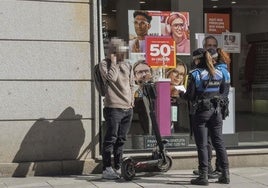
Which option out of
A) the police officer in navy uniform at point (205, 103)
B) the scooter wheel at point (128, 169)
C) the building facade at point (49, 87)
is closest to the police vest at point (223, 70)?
the police officer in navy uniform at point (205, 103)

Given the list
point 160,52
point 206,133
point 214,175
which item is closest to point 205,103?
point 206,133

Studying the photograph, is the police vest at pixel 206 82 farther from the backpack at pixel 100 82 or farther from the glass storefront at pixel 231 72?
the glass storefront at pixel 231 72

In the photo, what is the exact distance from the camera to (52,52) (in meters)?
8.34

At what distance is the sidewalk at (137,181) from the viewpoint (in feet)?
25.2

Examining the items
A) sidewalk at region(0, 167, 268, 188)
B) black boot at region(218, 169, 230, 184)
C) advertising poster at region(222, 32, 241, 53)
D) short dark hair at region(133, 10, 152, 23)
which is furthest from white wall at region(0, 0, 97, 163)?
advertising poster at region(222, 32, 241, 53)

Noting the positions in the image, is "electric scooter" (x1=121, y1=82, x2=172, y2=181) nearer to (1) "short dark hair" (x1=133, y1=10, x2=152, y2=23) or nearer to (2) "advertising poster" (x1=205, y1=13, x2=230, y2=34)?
(1) "short dark hair" (x1=133, y1=10, x2=152, y2=23)

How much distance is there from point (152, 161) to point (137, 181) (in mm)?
370

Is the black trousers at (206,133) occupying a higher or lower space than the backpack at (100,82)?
lower

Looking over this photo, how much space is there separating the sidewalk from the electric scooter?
0.14 m

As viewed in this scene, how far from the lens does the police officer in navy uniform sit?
7.54 m

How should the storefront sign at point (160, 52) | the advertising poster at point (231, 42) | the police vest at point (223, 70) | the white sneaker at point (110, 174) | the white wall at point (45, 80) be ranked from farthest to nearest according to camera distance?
the advertising poster at point (231, 42), the storefront sign at point (160, 52), the white wall at point (45, 80), the white sneaker at point (110, 174), the police vest at point (223, 70)

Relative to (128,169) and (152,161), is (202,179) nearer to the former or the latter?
(152,161)

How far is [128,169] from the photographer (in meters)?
7.85

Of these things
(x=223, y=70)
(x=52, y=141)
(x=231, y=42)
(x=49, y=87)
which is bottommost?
(x=52, y=141)
